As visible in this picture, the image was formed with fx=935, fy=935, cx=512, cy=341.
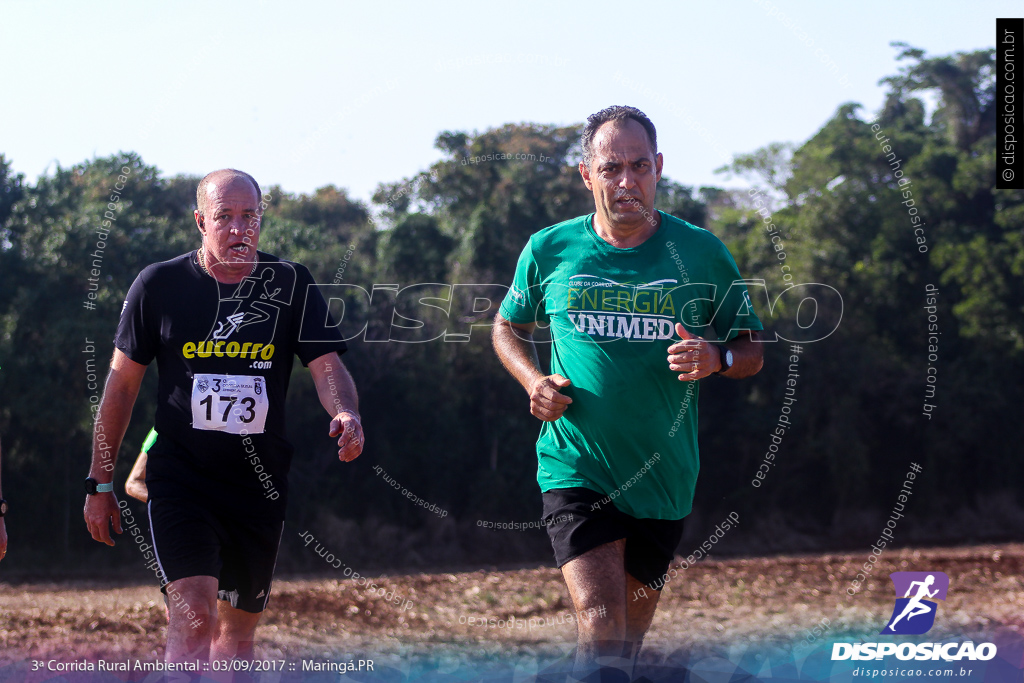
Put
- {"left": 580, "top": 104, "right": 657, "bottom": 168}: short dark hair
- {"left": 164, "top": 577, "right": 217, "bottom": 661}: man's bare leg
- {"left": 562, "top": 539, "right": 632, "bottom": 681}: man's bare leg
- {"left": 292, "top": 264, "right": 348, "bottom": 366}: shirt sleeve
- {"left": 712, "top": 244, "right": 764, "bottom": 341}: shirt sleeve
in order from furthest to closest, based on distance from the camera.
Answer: {"left": 292, "top": 264, "right": 348, "bottom": 366}: shirt sleeve → {"left": 580, "top": 104, "right": 657, "bottom": 168}: short dark hair → {"left": 712, "top": 244, "right": 764, "bottom": 341}: shirt sleeve → {"left": 164, "top": 577, "right": 217, "bottom": 661}: man's bare leg → {"left": 562, "top": 539, "right": 632, "bottom": 681}: man's bare leg

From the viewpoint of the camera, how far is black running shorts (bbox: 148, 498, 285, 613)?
11.7 ft

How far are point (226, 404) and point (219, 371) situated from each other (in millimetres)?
138

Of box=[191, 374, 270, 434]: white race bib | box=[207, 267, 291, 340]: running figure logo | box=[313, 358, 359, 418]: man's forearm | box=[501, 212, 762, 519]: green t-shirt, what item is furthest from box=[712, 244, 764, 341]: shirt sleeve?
box=[191, 374, 270, 434]: white race bib

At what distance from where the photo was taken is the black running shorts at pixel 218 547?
3.56 m

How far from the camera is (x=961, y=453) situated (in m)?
24.6

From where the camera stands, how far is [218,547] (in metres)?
3.68

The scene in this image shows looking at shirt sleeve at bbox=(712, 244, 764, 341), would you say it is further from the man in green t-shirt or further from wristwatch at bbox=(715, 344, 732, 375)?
wristwatch at bbox=(715, 344, 732, 375)

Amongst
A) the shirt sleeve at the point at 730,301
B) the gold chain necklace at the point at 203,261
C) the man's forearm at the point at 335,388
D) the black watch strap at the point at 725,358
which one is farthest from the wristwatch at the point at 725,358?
the gold chain necklace at the point at 203,261

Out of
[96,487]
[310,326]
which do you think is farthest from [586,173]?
[96,487]

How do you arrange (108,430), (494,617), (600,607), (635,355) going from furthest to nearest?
(494,617) < (108,430) < (635,355) < (600,607)

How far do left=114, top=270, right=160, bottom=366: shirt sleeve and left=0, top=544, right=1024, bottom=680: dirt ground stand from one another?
130 inches

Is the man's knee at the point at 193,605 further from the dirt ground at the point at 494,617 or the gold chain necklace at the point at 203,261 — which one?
the dirt ground at the point at 494,617

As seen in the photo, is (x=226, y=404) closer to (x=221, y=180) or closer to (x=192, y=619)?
(x=192, y=619)

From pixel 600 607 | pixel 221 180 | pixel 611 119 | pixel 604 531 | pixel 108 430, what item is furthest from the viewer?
pixel 221 180
